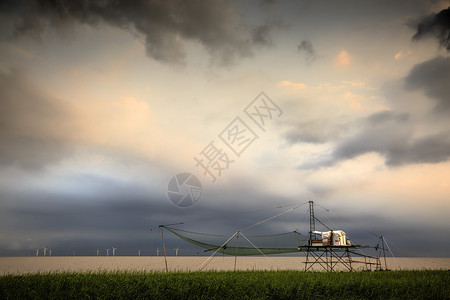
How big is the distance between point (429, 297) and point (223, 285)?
33.3ft

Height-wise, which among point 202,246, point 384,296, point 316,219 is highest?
point 316,219

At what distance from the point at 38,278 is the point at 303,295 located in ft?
44.5

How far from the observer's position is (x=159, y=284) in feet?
47.6

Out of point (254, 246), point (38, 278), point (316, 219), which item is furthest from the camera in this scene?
point (316, 219)

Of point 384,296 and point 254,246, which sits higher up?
point 254,246

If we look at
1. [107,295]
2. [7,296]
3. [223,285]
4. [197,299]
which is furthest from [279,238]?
[7,296]

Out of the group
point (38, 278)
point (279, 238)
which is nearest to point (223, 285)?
point (38, 278)

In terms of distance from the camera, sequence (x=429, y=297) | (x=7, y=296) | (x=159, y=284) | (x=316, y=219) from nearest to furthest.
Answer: (x=7, y=296)
(x=159, y=284)
(x=429, y=297)
(x=316, y=219)

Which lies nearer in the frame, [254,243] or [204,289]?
[204,289]

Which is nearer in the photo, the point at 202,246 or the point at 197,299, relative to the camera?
the point at 197,299

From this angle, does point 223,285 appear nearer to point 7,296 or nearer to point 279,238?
point 7,296

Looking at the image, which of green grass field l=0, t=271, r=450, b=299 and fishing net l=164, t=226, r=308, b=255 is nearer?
green grass field l=0, t=271, r=450, b=299

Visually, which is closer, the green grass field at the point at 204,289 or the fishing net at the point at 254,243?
the green grass field at the point at 204,289

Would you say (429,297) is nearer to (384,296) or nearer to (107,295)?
(384,296)
